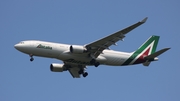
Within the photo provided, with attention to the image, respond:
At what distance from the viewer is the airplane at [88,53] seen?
49.8 metres

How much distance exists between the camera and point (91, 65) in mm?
52969

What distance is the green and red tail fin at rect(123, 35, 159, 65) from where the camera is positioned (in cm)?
5525

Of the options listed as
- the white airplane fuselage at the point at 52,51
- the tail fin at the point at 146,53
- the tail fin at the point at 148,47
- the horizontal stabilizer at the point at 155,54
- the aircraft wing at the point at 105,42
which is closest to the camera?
the aircraft wing at the point at 105,42

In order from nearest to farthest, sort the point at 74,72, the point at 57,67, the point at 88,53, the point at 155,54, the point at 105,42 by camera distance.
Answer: the point at 105,42 → the point at 88,53 → the point at 155,54 → the point at 57,67 → the point at 74,72

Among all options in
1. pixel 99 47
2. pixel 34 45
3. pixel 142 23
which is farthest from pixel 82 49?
pixel 142 23

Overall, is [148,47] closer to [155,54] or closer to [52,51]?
[155,54]

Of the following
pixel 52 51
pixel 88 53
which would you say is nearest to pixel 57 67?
pixel 52 51

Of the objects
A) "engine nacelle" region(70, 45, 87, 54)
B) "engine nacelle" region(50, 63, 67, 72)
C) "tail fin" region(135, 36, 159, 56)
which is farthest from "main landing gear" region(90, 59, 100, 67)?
"tail fin" region(135, 36, 159, 56)

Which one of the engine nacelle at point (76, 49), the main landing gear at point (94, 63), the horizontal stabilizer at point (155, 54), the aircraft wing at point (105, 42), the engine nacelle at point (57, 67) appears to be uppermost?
the aircraft wing at point (105, 42)

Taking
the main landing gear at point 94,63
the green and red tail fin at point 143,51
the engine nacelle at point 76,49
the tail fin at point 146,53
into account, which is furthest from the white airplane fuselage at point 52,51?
the tail fin at point 146,53

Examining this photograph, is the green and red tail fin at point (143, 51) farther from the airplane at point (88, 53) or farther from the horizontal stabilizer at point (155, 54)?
the horizontal stabilizer at point (155, 54)

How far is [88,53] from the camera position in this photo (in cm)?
5128

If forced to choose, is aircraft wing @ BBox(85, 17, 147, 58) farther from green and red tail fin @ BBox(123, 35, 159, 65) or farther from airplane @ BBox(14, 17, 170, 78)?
green and red tail fin @ BBox(123, 35, 159, 65)

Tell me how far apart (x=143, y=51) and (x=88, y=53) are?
963cm
